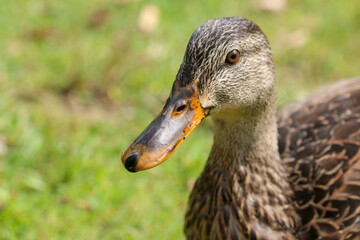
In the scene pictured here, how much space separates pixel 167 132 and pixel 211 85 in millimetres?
271

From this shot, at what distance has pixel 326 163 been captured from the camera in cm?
252

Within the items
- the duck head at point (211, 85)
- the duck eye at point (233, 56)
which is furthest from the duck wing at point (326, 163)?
the duck eye at point (233, 56)

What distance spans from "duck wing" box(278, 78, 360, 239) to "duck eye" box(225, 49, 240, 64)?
2.38 ft

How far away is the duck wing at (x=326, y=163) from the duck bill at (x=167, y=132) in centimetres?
73

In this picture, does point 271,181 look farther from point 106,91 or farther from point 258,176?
point 106,91

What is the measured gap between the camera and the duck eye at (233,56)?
7.04 ft

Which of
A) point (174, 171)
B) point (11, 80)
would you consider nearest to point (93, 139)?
point (174, 171)

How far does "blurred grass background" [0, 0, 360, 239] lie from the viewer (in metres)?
3.28

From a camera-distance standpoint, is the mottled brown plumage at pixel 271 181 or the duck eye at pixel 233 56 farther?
the mottled brown plumage at pixel 271 181

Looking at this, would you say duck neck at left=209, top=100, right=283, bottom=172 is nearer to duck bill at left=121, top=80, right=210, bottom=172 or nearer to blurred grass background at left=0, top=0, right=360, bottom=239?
duck bill at left=121, top=80, right=210, bottom=172

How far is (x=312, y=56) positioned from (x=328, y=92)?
61.9 inches

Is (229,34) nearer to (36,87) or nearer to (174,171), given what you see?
(174,171)

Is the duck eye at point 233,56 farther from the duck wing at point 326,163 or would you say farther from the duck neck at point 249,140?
the duck wing at point 326,163

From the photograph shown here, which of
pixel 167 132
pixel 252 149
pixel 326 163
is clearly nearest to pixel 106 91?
pixel 252 149
